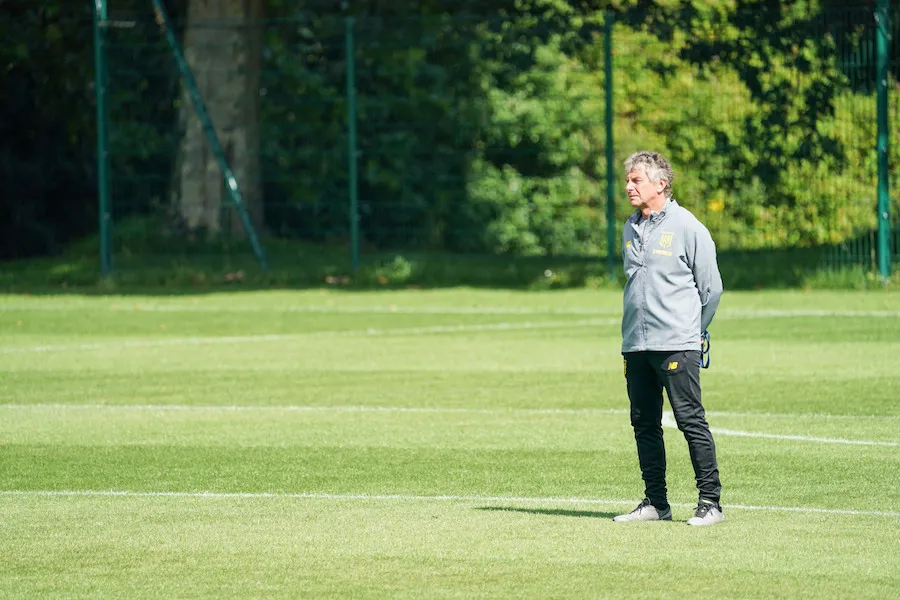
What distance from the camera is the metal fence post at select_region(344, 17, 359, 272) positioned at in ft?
81.4

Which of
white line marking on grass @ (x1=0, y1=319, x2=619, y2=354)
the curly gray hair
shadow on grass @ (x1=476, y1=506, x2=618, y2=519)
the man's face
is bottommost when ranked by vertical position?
shadow on grass @ (x1=476, y1=506, x2=618, y2=519)

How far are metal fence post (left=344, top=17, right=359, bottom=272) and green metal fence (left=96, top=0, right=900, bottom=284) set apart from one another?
0.13 feet

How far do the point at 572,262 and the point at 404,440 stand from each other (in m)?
13.8

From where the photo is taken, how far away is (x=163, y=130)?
27.7m

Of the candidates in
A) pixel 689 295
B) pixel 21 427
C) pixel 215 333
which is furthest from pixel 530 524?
pixel 215 333

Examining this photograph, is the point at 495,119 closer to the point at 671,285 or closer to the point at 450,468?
the point at 450,468

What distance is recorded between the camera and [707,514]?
834 cm

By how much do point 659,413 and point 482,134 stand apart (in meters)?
17.4

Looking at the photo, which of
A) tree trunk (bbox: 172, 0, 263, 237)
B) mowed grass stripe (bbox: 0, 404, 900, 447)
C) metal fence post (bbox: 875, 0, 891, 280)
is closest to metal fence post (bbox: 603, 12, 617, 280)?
metal fence post (bbox: 875, 0, 891, 280)

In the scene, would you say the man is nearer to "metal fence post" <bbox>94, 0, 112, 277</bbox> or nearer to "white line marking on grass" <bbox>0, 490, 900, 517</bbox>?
"white line marking on grass" <bbox>0, 490, 900, 517</bbox>

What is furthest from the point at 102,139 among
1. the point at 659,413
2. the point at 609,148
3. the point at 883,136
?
the point at 659,413

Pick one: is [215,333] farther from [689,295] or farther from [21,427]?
[689,295]

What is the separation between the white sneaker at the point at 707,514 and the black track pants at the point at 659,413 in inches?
1.2

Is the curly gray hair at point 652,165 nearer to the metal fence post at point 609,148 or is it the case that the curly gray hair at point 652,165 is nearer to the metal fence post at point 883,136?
the metal fence post at point 883,136
